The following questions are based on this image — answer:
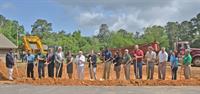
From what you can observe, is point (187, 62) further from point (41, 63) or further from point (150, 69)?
point (41, 63)

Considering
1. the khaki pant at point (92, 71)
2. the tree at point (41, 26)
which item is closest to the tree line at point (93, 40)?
the tree at point (41, 26)

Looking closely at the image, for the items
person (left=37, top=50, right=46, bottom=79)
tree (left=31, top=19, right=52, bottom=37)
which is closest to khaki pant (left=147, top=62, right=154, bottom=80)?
person (left=37, top=50, right=46, bottom=79)

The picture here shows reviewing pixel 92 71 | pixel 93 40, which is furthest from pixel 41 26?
pixel 92 71

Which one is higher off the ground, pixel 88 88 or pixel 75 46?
pixel 75 46

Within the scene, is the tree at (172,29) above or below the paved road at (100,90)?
above

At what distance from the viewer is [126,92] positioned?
17141mm

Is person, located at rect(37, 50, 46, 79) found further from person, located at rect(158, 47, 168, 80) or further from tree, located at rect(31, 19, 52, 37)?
tree, located at rect(31, 19, 52, 37)

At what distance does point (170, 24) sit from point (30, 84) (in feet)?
463

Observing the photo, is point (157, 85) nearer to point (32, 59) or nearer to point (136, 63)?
point (136, 63)

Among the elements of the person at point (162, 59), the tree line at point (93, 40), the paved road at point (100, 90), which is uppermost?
the tree line at point (93, 40)

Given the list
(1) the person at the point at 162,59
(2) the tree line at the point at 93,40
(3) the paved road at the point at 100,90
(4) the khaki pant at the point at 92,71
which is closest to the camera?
(3) the paved road at the point at 100,90

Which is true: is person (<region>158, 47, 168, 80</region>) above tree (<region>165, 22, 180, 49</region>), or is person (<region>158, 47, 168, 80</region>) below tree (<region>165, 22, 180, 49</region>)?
below

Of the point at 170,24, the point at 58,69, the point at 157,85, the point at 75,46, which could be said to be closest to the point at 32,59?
the point at 58,69

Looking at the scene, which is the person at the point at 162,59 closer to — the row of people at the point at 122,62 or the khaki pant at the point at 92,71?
the row of people at the point at 122,62
